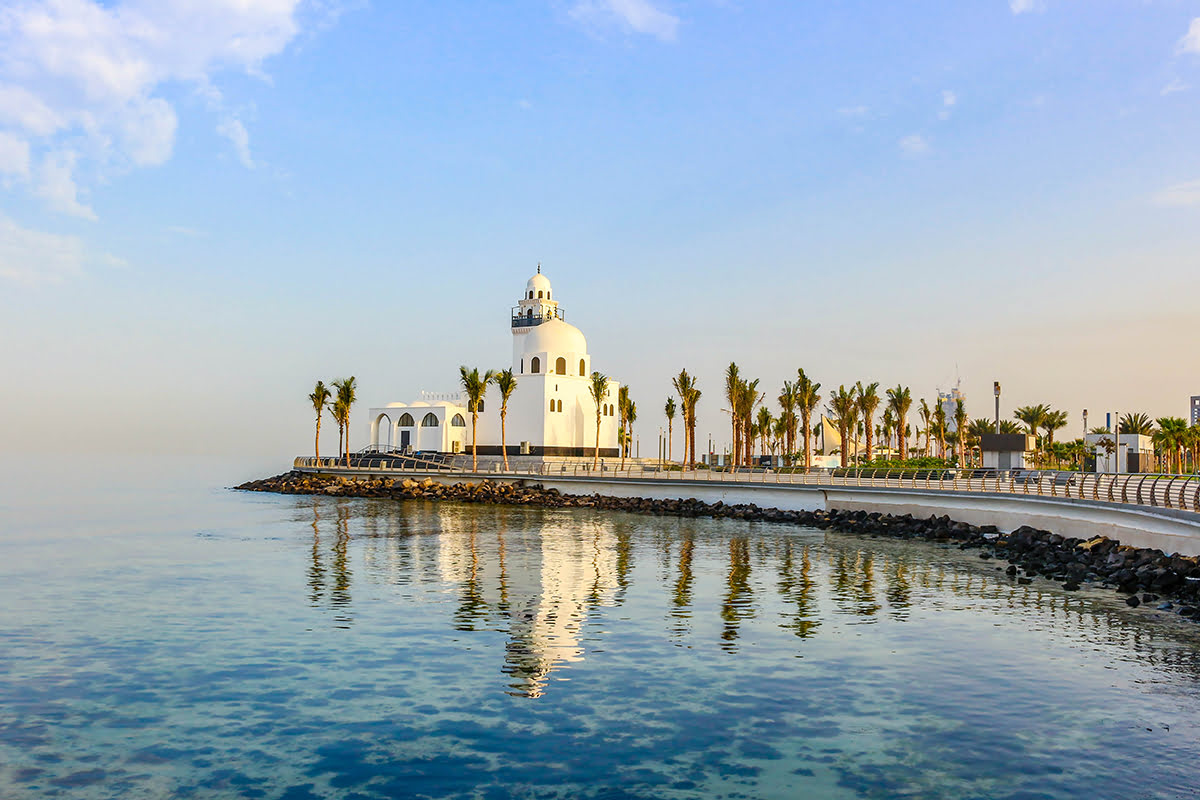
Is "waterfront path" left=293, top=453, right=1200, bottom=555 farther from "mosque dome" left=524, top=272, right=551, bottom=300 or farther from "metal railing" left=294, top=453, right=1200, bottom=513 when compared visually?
"mosque dome" left=524, top=272, right=551, bottom=300

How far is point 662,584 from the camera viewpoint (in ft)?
86.2

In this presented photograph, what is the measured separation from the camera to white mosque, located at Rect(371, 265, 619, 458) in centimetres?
8481

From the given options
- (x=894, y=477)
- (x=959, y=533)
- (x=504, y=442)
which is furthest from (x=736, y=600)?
(x=504, y=442)

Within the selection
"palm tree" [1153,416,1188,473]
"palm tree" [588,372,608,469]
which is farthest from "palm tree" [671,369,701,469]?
"palm tree" [1153,416,1188,473]

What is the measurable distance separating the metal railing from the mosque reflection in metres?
6.24

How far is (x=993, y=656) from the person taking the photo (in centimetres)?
1694

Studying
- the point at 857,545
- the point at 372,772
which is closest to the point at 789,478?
the point at 857,545

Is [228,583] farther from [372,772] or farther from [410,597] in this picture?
[372,772]

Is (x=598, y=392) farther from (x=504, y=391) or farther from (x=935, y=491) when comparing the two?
(x=935, y=491)

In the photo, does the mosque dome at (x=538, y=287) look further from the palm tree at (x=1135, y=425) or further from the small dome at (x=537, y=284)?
the palm tree at (x=1135, y=425)

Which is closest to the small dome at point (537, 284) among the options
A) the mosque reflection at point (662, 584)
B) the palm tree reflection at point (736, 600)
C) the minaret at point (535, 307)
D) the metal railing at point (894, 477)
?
the minaret at point (535, 307)

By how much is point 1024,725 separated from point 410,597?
1570 cm

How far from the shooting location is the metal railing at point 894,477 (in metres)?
30.5

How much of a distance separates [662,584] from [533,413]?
5922 centimetres
